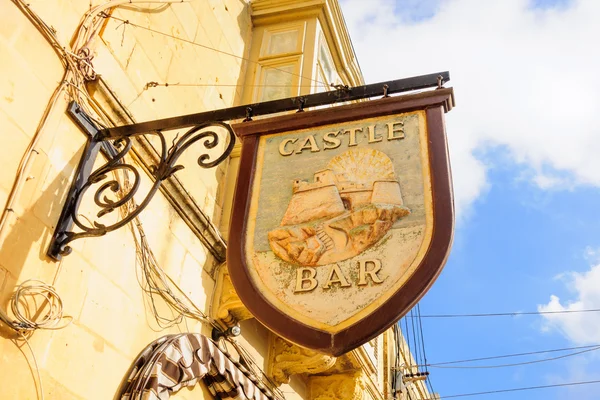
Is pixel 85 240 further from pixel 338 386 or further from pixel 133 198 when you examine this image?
pixel 338 386

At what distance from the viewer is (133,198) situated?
471cm

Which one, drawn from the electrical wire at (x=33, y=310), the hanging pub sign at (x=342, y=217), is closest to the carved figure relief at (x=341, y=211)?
the hanging pub sign at (x=342, y=217)

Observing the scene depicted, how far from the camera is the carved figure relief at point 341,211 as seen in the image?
10.4 feet

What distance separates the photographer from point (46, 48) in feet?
13.1

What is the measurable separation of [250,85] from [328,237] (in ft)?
14.5

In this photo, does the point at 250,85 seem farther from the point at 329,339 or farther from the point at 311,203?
the point at 329,339

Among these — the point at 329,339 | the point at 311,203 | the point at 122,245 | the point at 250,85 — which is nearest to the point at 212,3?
the point at 250,85

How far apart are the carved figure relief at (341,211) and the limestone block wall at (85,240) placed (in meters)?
1.53

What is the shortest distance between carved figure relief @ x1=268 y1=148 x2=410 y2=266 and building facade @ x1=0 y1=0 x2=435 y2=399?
1497 millimetres

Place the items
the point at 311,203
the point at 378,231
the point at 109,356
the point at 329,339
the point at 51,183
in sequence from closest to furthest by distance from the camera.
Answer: the point at 329,339 → the point at 378,231 → the point at 311,203 → the point at 51,183 → the point at 109,356

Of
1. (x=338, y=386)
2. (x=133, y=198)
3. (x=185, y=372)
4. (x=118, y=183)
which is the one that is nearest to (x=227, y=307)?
(x=185, y=372)

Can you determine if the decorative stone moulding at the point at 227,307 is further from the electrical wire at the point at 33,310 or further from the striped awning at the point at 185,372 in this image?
the electrical wire at the point at 33,310

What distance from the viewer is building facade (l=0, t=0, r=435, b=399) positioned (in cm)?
360

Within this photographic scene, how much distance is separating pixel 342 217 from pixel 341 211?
0.05m
